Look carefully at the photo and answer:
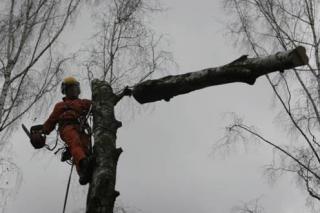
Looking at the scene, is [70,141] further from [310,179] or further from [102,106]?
[310,179]

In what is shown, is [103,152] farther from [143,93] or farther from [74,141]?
[74,141]

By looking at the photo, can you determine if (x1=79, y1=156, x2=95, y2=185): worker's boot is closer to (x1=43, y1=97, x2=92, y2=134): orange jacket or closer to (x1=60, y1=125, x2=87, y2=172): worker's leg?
(x1=60, y1=125, x2=87, y2=172): worker's leg

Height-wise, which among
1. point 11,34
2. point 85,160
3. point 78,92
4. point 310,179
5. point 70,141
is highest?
point 11,34

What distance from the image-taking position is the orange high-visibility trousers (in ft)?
10.5

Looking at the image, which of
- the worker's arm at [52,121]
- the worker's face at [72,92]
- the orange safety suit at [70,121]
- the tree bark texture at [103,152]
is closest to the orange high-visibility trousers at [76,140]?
the orange safety suit at [70,121]

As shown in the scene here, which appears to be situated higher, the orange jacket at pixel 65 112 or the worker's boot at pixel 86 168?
the orange jacket at pixel 65 112

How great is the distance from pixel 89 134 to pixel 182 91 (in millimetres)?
969

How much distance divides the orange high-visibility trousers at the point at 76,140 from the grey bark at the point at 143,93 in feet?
1.06

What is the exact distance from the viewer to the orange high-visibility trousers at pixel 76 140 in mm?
3189

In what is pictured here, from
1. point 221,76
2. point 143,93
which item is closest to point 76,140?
point 143,93

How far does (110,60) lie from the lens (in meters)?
7.43

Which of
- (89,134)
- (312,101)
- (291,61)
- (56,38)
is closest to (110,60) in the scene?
(56,38)

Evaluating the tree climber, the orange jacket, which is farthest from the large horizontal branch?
the orange jacket

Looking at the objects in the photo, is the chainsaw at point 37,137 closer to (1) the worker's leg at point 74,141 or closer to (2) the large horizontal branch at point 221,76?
(1) the worker's leg at point 74,141
